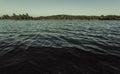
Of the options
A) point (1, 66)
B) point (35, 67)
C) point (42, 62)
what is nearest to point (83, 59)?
point (42, 62)

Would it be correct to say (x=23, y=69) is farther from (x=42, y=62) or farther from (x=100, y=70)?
(x=100, y=70)

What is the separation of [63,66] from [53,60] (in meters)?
1.34

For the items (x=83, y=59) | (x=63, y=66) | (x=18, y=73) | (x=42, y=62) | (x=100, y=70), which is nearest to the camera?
(x=18, y=73)

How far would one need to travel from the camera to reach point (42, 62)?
25.2ft

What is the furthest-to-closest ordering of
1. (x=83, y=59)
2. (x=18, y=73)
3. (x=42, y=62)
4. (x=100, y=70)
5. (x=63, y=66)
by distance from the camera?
(x=83, y=59)
(x=42, y=62)
(x=63, y=66)
(x=100, y=70)
(x=18, y=73)

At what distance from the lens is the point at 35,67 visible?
679 cm

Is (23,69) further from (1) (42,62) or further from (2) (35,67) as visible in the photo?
(1) (42,62)

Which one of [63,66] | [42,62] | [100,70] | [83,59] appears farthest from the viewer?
[83,59]

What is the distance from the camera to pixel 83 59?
27.0 ft

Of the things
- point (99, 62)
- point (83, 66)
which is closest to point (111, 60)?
point (99, 62)

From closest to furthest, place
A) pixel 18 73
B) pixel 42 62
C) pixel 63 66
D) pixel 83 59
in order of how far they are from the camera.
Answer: pixel 18 73 < pixel 63 66 < pixel 42 62 < pixel 83 59

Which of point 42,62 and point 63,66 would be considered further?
point 42,62

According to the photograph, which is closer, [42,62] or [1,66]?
[1,66]

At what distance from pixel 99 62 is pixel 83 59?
1144 millimetres
